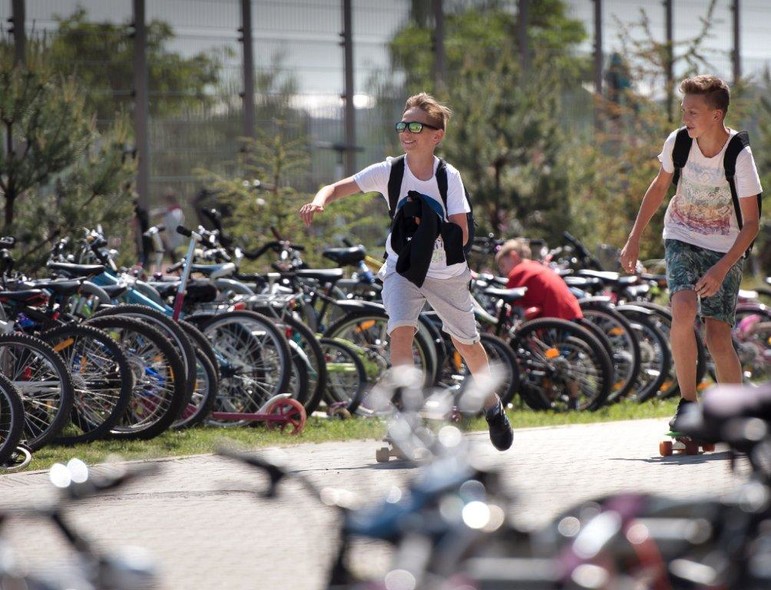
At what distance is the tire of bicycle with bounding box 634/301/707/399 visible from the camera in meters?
11.8

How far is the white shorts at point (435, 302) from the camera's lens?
7.71 meters

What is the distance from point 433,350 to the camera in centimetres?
1036

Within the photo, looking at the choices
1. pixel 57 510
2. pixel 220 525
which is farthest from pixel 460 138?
pixel 57 510

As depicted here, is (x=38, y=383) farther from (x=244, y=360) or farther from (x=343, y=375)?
(x=343, y=375)

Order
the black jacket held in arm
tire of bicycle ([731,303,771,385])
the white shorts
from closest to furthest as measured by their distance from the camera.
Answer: the black jacket held in arm → the white shorts → tire of bicycle ([731,303,771,385])

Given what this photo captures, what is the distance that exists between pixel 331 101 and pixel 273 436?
1427cm

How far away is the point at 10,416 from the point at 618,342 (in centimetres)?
569

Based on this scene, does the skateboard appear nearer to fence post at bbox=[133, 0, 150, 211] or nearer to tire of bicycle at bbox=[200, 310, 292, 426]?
tire of bicycle at bbox=[200, 310, 292, 426]

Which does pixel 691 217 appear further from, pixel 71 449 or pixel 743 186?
pixel 71 449

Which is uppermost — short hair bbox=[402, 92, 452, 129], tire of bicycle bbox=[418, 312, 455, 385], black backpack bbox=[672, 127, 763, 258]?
short hair bbox=[402, 92, 452, 129]

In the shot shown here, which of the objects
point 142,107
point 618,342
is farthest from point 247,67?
point 618,342

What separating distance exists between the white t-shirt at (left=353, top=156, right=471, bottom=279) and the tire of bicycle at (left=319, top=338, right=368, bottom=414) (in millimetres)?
2462

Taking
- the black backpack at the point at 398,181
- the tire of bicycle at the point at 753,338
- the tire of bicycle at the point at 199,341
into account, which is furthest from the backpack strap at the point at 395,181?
the tire of bicycle at the point at 753,338

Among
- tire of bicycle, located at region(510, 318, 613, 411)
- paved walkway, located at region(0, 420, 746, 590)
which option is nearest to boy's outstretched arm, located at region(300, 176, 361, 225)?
paved walkway, located at region(0, 420, 746, 590)
